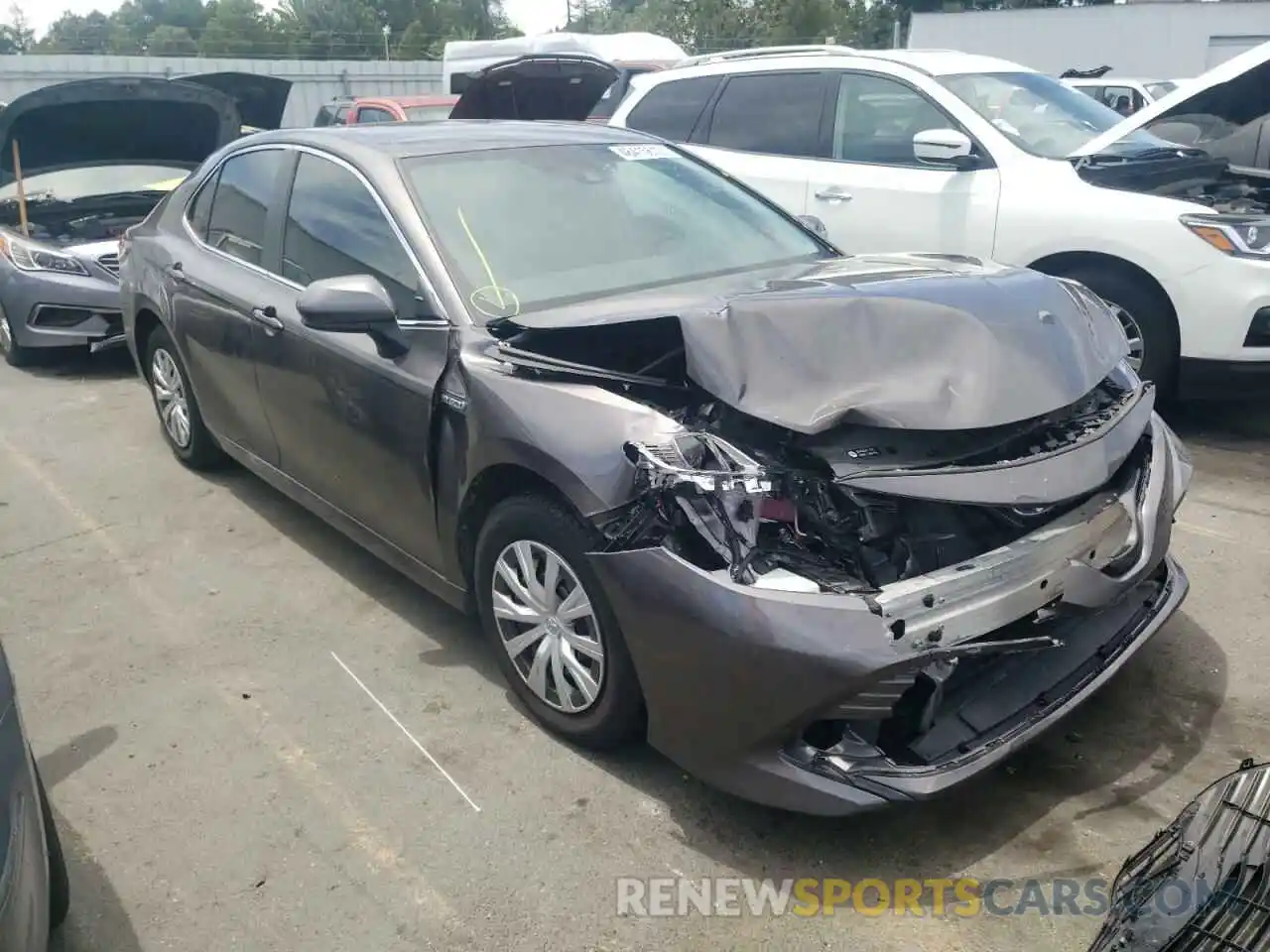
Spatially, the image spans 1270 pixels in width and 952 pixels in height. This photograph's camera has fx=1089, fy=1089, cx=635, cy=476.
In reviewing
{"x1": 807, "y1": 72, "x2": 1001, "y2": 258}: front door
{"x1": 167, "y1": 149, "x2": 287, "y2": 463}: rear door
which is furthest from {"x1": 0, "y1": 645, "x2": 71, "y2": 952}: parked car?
{"x1": 807, "y1": 72, "x2": 1001, "y2": 258}: front door

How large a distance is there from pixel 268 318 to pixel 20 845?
8.26 ft

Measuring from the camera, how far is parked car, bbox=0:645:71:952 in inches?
73.2

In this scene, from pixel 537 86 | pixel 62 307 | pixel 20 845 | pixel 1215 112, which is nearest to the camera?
pixel 20 845

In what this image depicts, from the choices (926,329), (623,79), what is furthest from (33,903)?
(623,79)

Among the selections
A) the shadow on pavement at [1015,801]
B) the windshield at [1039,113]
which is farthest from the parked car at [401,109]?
the shadow on pavement at [1015,801]

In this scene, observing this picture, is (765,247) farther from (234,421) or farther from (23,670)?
(23,670)

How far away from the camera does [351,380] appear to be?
3.65 metres

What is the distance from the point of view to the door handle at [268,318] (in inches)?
160

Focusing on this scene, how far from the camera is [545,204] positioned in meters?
3.74

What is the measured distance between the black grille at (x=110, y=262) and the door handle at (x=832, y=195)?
15.3ft

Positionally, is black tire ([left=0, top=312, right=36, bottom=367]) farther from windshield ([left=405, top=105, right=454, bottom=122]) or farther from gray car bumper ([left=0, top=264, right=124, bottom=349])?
windshield ([left=405, top=105, right=454, bottom=122])

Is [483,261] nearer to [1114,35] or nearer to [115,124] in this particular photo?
[115,124]

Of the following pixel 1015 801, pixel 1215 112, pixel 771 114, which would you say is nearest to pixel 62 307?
pixel 771 114

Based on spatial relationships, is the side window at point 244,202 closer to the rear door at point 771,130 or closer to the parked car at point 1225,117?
the rear door at point 771,130
